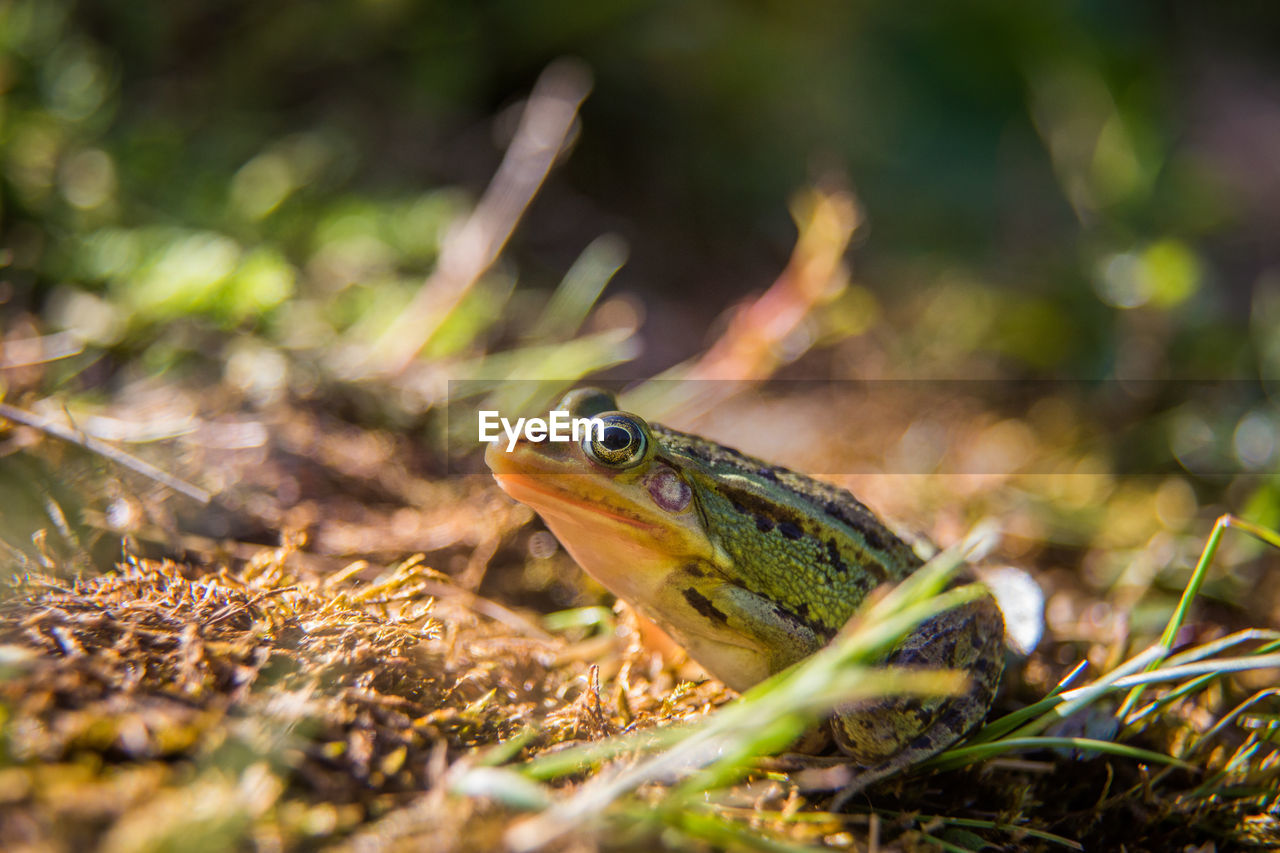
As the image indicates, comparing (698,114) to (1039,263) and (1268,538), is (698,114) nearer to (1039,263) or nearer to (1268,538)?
(1039,263)

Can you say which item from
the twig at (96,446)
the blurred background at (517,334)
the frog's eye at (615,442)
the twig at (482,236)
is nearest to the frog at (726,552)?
the frog's eye at (615,442)

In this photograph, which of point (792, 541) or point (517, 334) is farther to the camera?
point (517, 334)

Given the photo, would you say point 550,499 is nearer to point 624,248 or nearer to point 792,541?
point 792,541

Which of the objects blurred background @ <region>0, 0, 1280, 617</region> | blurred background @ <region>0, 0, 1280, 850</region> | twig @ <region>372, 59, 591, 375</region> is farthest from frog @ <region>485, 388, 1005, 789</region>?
twig @ <region>372, 59, 591, 375</region>

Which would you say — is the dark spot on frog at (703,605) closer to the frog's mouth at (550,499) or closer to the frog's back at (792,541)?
the frog's back at (792,541)

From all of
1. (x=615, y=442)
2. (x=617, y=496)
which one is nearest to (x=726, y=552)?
(x=617, y=496)

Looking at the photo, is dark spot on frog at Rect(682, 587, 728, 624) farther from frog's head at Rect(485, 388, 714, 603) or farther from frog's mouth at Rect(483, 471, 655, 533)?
frog's mouth at Rect(483, 471, 655, 533)
